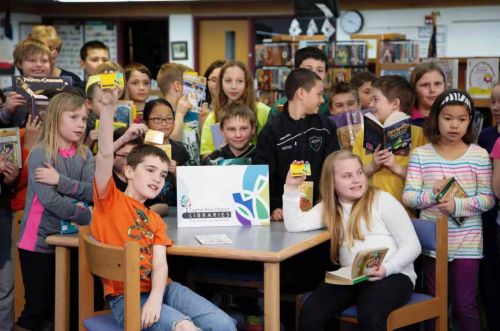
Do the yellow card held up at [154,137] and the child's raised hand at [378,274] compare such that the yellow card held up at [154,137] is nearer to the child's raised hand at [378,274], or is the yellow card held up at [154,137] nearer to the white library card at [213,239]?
the white library card at [213,239]

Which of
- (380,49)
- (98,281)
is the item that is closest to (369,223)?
(98,281)

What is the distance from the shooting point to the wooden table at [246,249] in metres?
2.98

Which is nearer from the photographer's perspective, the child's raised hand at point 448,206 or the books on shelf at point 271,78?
the child's raised hand at point 448,206

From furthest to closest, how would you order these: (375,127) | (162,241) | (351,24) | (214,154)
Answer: (351,24) < (214,154) < (375,127) < (162,241)

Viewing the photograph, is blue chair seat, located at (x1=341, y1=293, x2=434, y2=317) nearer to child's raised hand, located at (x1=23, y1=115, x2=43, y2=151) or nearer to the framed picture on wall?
child's raised hand, located at (x1=23, y1=115, x2=43, y2=151)

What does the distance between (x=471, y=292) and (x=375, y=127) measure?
907 mm

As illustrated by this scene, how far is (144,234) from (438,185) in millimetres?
1416

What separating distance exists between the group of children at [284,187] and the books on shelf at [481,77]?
377 cm

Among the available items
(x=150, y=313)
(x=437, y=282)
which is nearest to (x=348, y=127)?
(x=437, y=282)

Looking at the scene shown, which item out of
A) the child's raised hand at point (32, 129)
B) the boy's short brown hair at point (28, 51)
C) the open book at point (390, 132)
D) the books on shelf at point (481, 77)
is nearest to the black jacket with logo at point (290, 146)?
the open book at point (390, 132)

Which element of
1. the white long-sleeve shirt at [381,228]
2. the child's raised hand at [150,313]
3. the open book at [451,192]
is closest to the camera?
the child's raised hand at [150,313]

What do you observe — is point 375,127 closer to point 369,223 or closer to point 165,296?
point 369,223

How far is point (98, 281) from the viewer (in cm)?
361

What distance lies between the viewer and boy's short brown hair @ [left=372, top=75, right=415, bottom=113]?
3.93 metres
